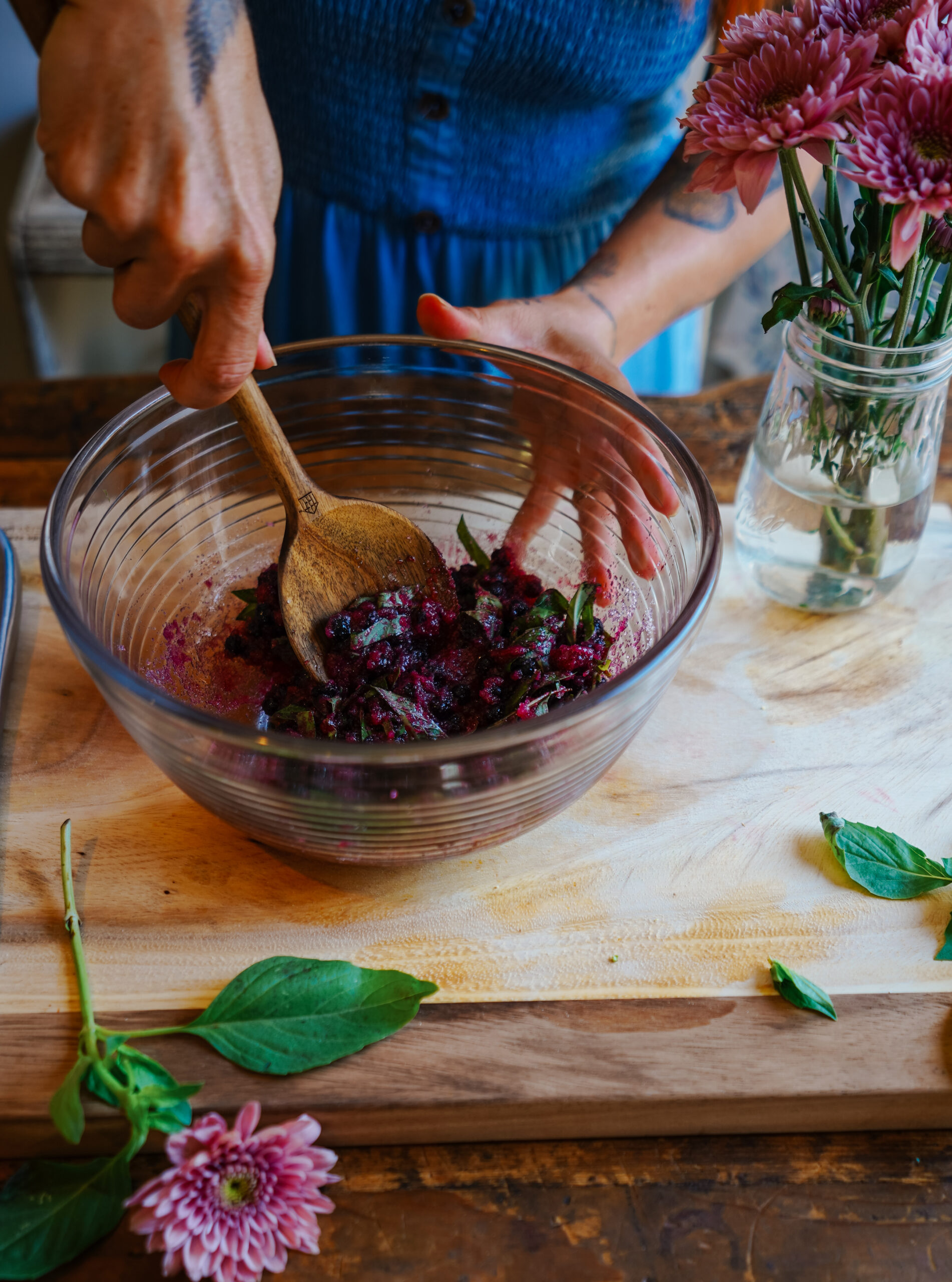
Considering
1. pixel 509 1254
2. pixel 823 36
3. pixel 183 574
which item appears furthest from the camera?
pixel 183 574

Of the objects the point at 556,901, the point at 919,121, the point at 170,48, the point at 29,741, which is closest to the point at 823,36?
the point at 919,121

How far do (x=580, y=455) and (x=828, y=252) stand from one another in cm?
34

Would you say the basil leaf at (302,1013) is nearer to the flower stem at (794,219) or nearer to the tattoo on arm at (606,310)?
the flower stem at (794,219)

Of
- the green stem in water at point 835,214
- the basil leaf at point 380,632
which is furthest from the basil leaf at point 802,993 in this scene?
the green stem in water at point 835,214

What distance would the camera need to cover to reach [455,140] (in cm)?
161

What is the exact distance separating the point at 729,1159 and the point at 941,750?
0.52 meters

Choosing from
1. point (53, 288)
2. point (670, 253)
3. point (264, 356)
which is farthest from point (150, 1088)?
point (53, 288)

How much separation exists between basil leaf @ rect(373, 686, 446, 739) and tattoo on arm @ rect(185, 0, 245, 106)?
544 millimetres

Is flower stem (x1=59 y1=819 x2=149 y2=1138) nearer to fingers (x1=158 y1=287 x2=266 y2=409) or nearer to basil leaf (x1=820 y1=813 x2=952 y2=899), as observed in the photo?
fingers (x1=158 y1=287 x2=266 y2=409)

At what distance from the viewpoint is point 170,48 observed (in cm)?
83

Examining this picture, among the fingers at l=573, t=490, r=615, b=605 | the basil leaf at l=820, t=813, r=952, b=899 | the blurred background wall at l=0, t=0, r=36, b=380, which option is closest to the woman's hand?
the fingers at l=573, t=490, r=615, b=605

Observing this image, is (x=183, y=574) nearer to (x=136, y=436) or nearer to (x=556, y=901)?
(x=136, y=436)

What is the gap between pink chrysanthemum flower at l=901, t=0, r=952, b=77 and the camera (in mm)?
833

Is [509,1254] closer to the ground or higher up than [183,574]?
closer to the ground
